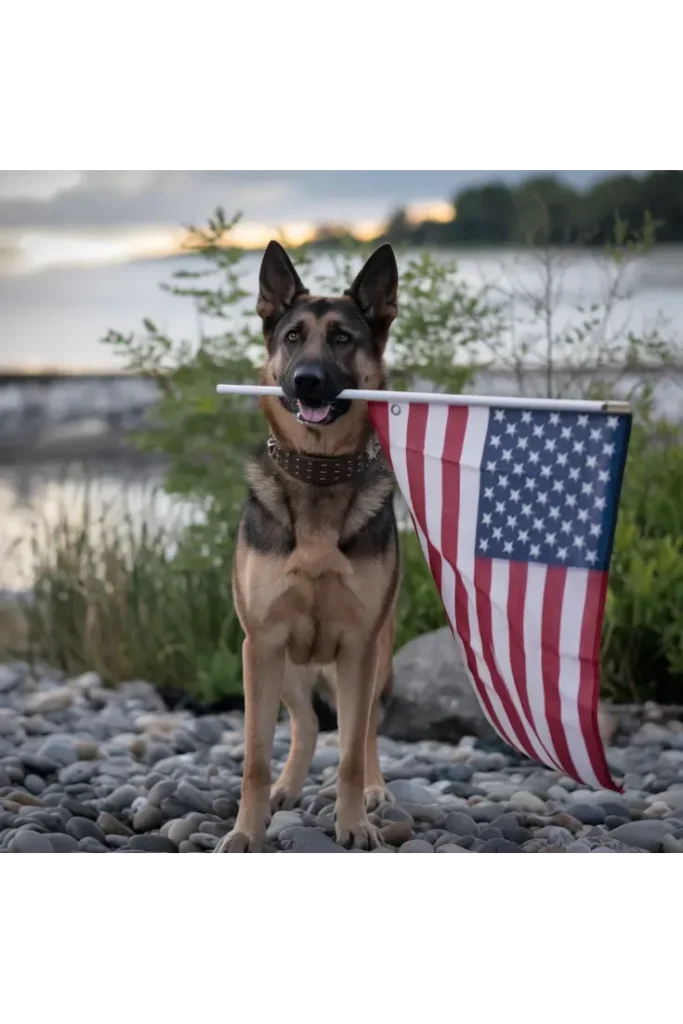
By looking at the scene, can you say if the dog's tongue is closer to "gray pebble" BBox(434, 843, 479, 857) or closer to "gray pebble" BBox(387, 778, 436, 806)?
"gray pebble" BBox(434, 843, 479, 857)

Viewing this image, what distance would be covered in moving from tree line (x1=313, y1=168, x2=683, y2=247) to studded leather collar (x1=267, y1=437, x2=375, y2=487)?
2401 mm

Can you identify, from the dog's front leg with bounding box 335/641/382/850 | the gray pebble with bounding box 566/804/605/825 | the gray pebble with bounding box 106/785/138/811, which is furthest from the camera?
the gray pebble with bounding box 106/785/138/811

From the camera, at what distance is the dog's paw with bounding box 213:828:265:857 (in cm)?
374

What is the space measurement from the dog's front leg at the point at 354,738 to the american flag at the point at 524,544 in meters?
0.46

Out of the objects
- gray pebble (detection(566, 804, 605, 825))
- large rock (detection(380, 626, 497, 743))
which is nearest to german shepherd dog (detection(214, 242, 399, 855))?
gray pebble (detection(566, 804, 605, 825))

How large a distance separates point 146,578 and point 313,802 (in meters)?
2.17

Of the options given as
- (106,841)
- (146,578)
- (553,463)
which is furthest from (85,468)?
(553,463)

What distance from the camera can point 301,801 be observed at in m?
4.36

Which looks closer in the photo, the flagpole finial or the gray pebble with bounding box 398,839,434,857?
the flagpole finial

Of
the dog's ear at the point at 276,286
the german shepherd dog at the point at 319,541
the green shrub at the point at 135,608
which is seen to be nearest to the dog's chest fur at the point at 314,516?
the german shepherd dog at the point at 319,541

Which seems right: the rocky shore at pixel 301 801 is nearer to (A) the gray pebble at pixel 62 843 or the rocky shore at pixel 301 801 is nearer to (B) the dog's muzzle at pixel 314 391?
(A) the gray pebble at pixel 62 843

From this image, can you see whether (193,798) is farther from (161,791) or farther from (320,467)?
(320,467)

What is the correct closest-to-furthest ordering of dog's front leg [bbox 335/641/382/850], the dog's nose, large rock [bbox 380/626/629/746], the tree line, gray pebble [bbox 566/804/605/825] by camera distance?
the dog's nose
dog's front leg [bbox 335/641/382/850]
gray pebble [bbox 566/804/605/825]
large rock [bbox 380/626/629/746]
the tree line
